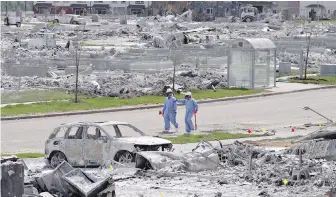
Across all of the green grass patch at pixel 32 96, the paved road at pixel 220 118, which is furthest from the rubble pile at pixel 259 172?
the green grass patch at pixel 32 96

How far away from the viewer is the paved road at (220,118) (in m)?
27.3

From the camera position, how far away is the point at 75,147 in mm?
21859

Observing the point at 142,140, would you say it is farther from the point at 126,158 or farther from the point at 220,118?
the point at 220,118

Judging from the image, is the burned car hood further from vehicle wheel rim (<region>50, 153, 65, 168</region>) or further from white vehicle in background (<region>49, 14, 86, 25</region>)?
white vehicle in background (<region>49, 14, 86, 25</region>)

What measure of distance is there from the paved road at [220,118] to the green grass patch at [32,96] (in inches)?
158

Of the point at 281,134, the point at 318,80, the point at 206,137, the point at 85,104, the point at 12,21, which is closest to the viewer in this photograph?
the point at 206,137

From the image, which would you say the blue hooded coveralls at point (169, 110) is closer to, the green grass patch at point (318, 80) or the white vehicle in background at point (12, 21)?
the green grass patch at point (318, 80)

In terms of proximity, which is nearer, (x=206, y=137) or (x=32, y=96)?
(x=206, y=137)

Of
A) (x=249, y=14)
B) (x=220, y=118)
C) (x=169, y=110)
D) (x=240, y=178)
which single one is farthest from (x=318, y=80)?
(x=249, y=14)

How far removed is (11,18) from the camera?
113062 millimetres

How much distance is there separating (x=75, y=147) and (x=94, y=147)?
1.73 feet

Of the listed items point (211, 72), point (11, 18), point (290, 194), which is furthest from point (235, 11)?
point (290, 194)

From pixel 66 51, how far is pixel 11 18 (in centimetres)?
5334

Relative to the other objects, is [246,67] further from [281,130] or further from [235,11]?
[235,11]
